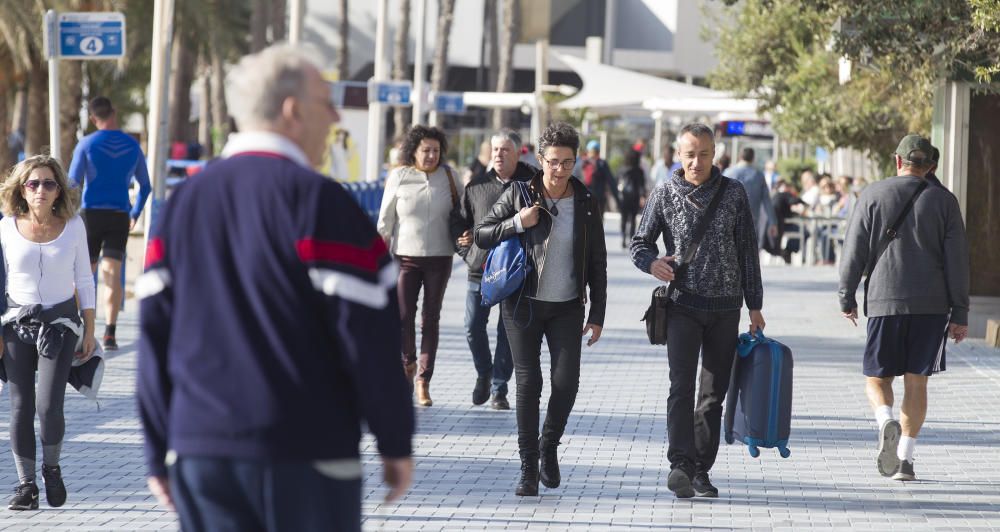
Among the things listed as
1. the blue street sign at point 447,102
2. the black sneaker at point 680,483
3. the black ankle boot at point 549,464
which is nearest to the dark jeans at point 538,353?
the black ankle boot at point 549,464

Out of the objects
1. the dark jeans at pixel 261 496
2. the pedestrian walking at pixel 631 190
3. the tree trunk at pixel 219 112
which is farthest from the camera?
the tree trunk at pixel 219 112

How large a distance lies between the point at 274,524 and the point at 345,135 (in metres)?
28.3

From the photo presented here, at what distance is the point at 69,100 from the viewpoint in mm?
24531

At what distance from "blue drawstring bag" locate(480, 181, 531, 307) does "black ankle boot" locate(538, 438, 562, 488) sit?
0.70 m

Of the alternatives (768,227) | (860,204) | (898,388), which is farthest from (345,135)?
(860,204)

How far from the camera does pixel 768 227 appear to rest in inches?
727

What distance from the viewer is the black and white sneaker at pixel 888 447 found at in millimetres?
7621

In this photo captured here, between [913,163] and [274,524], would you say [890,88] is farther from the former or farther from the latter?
[274,524]

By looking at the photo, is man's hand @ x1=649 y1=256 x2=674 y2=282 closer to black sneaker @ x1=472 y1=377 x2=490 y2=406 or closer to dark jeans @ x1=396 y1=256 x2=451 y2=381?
dark jeans @ x1=396 y1=256 x2=451 y2=381

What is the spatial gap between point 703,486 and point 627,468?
33.8 inches

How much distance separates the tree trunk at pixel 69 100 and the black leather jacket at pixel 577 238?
58.1 feet

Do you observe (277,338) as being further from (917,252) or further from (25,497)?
(917,252)

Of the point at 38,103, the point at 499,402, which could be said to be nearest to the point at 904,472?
the point at 499,402

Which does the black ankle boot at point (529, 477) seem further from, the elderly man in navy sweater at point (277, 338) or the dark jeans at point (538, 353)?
the elderly man in navy sweater at point (277, 338)
